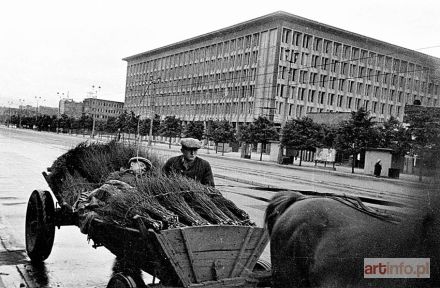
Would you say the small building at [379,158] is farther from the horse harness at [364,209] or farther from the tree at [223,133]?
the horse harness at [364,209]

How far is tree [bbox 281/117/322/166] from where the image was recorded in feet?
142

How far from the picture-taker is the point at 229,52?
249ft

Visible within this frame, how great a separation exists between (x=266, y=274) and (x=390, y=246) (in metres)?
1.22

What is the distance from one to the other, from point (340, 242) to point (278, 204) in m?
0.84

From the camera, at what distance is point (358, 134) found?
38250 mm

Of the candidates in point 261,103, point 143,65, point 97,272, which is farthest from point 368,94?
point 97,272

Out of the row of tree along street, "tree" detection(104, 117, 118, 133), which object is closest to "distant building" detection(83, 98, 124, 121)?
"tree" detection(104, 117, 118, 133)

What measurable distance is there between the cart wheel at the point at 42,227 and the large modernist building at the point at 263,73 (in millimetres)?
43053

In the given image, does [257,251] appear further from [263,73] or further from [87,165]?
[263,73]

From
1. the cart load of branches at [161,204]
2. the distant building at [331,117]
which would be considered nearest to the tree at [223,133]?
the distant building at [331,117]

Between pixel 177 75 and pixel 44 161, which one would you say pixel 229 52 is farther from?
pixel 44 161

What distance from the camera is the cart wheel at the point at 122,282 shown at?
385 centimetres

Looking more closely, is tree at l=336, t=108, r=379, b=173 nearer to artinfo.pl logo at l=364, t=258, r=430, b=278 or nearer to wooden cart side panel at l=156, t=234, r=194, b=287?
wooden cart side panel at l=156, t=234, r=194, b=287

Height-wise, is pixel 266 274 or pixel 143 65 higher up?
pixel 143 65
